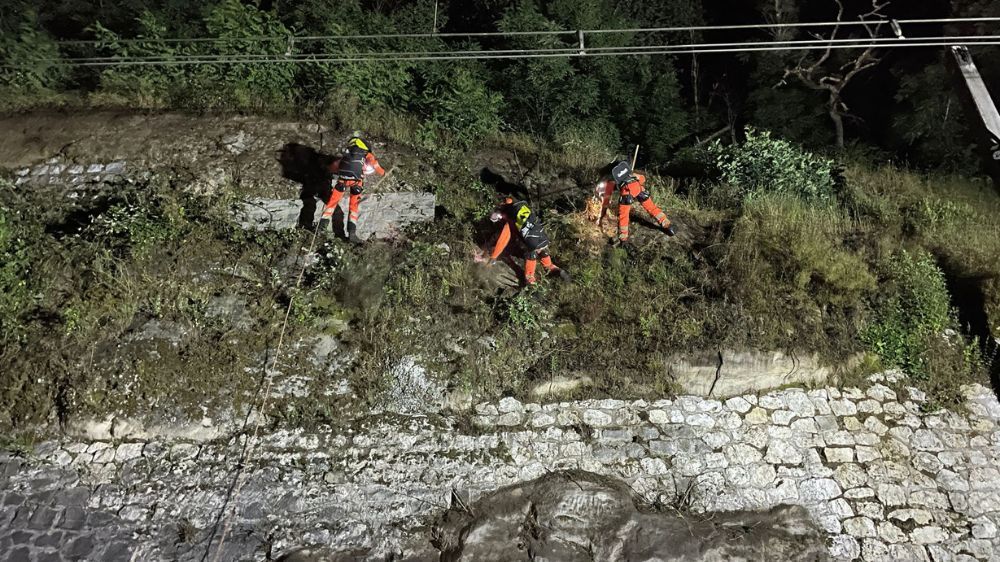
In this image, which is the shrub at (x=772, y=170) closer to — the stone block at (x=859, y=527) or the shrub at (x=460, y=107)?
the shrub at (x=460, y=107)

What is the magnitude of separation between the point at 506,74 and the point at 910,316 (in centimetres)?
786

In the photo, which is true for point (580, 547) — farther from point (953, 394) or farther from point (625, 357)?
point (953, 394)

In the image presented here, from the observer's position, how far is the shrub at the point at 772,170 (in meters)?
9.07

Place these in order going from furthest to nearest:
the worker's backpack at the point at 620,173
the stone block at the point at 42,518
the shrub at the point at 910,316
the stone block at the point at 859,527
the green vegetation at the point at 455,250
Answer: the worker's backpack at the point at 620,173, the shrub at the point at 910,316, the green vegetation at the point at 455,250, the stone block at the point at 859,527, the stone block at the point at 42,518

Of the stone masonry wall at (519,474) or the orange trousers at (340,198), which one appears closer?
the stone masonry wall at (519,474)

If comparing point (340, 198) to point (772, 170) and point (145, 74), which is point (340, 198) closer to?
point (145, 74)

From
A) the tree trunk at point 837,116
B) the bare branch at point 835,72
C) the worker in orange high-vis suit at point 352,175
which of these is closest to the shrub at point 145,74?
the worker in orange high-vis suit at point 352,175

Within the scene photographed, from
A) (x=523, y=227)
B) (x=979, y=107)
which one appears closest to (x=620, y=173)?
(x=523, y=227)

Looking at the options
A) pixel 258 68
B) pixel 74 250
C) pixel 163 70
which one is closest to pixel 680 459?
pixel 74 250

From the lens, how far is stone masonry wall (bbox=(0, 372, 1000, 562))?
5609 millimetres

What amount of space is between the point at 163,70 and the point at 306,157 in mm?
3273

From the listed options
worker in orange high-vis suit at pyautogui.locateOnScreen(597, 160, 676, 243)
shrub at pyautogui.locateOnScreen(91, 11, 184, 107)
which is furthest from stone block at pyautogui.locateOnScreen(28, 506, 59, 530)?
worker in orange high-vis suit at pyautogui.locateOnScreen(597, 160, 676, 243)

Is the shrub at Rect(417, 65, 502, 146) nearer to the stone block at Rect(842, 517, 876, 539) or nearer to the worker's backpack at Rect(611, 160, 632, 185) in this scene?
the worker's backpack at Rect(611, 160, 632, 185)

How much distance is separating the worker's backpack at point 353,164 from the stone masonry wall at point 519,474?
3.34 metres
